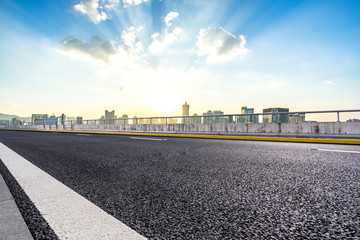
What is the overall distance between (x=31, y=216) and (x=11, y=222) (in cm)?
12

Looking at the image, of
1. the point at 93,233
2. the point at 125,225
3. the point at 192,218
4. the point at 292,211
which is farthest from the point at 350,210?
the point at 93,233

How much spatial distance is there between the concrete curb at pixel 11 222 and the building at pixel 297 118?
510 inches

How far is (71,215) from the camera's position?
1434 millimetres

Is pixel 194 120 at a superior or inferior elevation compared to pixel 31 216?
superior

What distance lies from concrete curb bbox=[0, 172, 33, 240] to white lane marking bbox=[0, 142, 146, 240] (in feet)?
0.43

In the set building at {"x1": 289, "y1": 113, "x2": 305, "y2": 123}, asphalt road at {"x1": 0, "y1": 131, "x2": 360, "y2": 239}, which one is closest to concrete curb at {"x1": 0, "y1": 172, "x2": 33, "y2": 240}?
asphalt road at {"x1": 0, "y1": 131, "x2": 360, "y2": 239}

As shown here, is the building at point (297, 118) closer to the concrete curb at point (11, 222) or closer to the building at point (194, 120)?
the building at point (194, 120)

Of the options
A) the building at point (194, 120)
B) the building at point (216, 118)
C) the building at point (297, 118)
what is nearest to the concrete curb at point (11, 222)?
the building at point (297, 118)

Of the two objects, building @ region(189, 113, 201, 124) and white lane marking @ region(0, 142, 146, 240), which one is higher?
building @ region(189, 113, 201, 124)

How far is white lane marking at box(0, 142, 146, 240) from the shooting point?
46.2 inches

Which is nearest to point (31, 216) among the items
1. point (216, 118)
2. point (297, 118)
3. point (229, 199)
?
point (229, 199)

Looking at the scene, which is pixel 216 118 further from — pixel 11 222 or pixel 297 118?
pixel 11 222

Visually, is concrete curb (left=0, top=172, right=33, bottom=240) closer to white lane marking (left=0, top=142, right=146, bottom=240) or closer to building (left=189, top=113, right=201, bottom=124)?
white lane marking (left=0, top=142, right=146, bottom=240)

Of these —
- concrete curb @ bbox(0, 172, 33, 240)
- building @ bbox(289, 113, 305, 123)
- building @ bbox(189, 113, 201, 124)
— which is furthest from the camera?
building @ bbox(189, 113, 201, 124)
